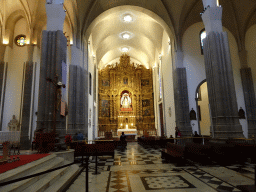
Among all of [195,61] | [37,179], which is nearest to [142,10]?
[195,61]

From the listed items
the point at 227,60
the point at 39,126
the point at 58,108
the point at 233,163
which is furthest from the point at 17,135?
the point at 227,60

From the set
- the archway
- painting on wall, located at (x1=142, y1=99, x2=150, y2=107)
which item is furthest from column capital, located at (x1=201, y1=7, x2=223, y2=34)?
painting on wall, located at (x1=142, y1=99, x2=150, y2=107)

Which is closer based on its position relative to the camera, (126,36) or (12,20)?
(12,20)

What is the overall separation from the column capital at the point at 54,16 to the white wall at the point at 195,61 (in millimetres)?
9324

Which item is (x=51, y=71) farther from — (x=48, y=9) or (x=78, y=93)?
(x=78, y=93)

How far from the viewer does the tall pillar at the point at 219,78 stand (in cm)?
780

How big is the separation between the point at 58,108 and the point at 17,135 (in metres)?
2.44

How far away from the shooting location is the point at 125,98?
79.7ft

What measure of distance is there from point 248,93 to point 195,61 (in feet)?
13.5

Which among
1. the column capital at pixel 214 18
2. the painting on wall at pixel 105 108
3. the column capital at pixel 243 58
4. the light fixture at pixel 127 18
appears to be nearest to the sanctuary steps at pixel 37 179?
the column capital at pixel 214 18

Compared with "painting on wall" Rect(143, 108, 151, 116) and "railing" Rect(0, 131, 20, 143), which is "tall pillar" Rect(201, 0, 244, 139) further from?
"painting on wall" Rect(143, 108, 151, 116)

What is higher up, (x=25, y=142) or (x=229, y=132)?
(x=229, y=132)

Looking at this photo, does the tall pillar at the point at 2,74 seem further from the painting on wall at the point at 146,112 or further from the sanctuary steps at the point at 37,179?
the painting on wall at the point at 146,112

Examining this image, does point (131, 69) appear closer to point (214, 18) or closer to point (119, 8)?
point (119, 8)
